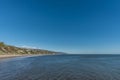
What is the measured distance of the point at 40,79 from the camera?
1994 cm

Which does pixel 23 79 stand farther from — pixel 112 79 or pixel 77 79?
pixel 112 79

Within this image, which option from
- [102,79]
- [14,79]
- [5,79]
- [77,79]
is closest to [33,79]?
[14,79]

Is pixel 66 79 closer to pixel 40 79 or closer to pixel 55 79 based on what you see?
pixel 55 79

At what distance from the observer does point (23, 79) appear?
19.8 meters

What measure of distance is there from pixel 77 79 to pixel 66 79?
4.83 ft

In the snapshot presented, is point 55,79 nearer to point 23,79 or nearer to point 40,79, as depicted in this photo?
point 40,79

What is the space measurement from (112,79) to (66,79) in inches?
240

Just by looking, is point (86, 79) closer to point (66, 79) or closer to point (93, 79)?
point (93, 79)

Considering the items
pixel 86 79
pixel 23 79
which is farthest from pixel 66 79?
pixel 23 79

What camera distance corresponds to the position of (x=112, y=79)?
63.9ft

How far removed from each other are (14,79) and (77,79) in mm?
8503

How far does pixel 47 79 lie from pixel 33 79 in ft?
6.17

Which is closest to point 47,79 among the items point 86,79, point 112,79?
point 86,79

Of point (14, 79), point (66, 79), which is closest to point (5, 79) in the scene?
point (14, 79)
